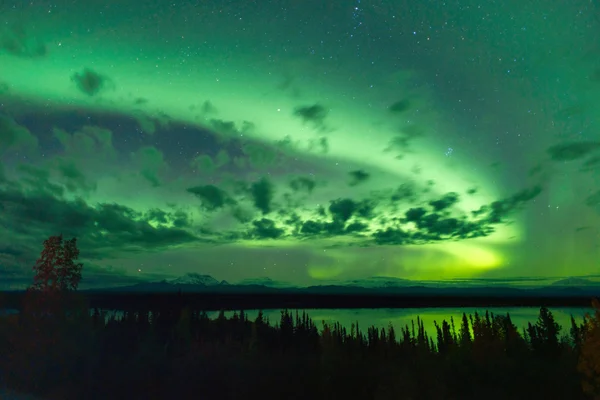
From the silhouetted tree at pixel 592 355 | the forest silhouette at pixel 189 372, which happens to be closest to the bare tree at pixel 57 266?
the forest silhouette at pixel 189 372

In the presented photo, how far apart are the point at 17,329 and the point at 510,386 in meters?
38.5

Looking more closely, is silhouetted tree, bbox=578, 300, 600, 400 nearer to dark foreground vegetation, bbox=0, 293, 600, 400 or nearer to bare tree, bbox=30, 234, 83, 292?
dark foreground vegetation, bbox=0, 293, 600, 400

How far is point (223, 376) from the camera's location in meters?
36.1

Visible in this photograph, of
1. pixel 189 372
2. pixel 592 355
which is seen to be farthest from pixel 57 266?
pixel 592 355

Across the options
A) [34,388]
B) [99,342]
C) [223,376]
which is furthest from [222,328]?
[34,388]

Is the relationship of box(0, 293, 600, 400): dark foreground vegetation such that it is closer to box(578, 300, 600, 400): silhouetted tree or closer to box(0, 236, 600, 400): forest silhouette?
box(0, 236, 600, 400): forest silhouette

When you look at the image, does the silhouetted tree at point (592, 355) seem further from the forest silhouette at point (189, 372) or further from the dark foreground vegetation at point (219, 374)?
the dark foreground vegetation at point (219, 374)

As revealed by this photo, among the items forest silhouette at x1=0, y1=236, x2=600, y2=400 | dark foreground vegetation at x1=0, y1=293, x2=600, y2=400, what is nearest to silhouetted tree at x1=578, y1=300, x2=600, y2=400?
forest silhouette at x1=0, y1=236, x2=600, y2=400

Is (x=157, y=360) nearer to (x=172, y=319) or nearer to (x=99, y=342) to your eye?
(x=99, y=342)

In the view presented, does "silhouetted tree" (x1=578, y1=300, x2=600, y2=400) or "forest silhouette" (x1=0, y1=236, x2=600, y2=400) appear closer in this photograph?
"silhouetted tree" (x1=578, y1=300, x2=600, y2=400)

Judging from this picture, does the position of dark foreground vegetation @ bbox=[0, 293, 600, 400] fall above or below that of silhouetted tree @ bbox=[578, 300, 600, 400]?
below

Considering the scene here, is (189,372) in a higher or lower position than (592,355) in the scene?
lower

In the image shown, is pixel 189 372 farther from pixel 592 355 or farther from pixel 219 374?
pixel 592 355

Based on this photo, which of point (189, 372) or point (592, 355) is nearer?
point (592, 355)
